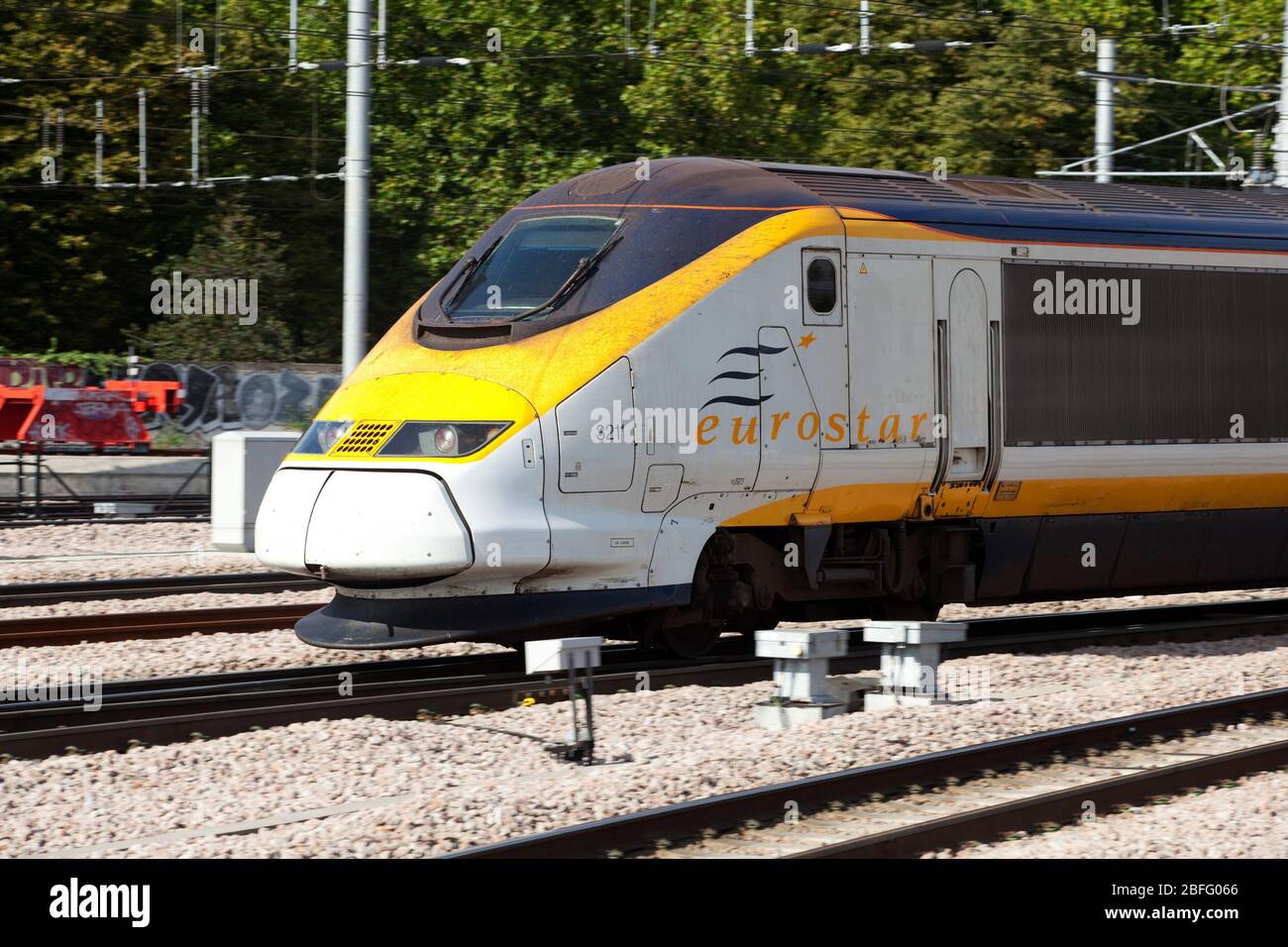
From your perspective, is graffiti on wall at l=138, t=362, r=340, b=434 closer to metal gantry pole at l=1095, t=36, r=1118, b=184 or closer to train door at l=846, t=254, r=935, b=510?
metal gantry pole at l=1095, t=36, r=1118, b=184

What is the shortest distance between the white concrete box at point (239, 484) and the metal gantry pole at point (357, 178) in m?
1.30

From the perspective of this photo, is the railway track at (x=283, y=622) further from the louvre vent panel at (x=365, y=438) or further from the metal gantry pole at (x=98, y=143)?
the metal gantry pole at (x=98, y=143)

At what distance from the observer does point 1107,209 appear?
13.1 meters

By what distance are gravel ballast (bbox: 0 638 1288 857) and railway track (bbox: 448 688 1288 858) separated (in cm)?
52

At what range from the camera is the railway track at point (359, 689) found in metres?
8.94

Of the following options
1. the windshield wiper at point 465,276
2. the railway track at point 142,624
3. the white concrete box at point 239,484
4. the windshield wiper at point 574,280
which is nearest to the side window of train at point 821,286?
the windshield wiper at point 574,280

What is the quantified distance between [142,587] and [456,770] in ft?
28.6

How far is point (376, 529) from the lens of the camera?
32.8 ft

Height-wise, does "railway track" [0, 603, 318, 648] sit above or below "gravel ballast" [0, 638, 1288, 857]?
below

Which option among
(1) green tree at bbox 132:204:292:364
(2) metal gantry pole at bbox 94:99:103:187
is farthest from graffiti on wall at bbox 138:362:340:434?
(2) metal gantry pole at bbox 94:99:103:187

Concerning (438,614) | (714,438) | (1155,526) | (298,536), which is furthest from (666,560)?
(1155,526)

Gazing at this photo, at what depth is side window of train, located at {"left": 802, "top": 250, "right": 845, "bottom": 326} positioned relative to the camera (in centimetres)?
1128
